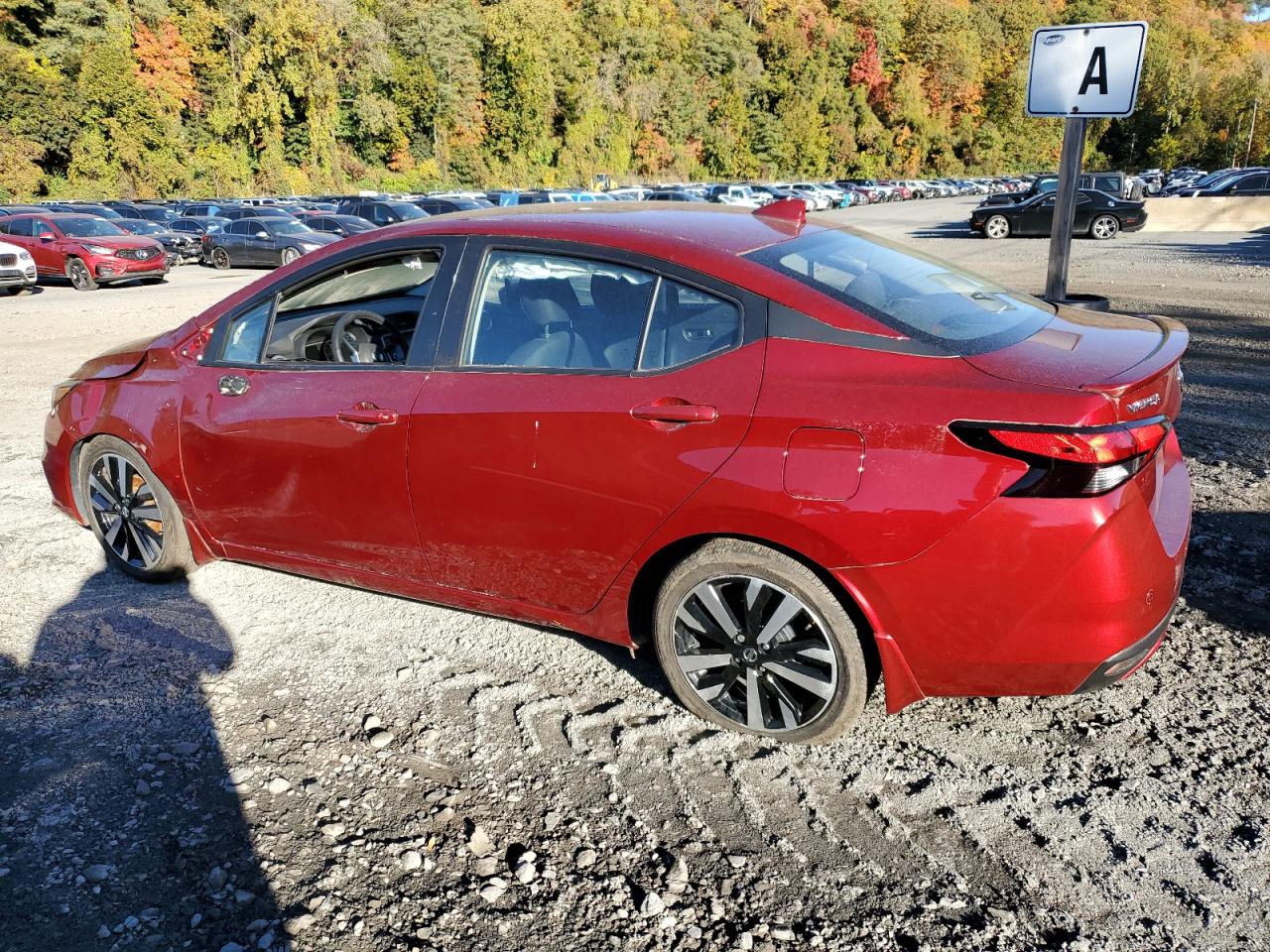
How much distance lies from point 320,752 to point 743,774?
140 cm

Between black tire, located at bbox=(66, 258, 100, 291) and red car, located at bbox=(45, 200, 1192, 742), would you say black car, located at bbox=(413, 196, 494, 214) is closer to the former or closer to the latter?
black tire, located at bbox=(66, 258, 100, 291)

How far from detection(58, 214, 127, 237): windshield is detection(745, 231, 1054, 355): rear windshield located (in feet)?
71.3

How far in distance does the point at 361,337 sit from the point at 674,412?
6.33 feet

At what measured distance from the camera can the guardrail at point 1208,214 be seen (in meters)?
28.5

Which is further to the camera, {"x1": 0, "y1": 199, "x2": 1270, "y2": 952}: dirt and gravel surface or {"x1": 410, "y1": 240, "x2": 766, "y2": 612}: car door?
{"x1": 410, "y1": 240, "x2": 766, "y2": 612}: car door

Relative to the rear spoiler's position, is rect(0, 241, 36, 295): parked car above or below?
below

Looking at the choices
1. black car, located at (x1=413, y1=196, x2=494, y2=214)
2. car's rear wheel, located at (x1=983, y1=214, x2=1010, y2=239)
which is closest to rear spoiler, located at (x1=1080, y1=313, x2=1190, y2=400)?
car's rear wheel, located at (x1=983, y1=214, x2=1010, y2=239)

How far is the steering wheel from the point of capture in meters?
4.07

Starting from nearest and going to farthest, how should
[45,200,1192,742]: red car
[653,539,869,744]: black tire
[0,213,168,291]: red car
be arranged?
[45,200,1192,742]: red car, [653,539,869,744]: black tire, [0,213,168,291]: red car

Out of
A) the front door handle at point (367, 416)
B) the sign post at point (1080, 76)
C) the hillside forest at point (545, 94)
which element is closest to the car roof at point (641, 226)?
the front door handle at point (367, 416)

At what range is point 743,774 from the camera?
2.96m

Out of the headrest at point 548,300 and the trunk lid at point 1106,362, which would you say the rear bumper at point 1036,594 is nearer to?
the trunk lid at point 1106,362

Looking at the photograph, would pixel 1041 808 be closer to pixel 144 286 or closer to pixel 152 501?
pixel 152 501

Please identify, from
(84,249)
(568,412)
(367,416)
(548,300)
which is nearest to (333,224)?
(84,249)
